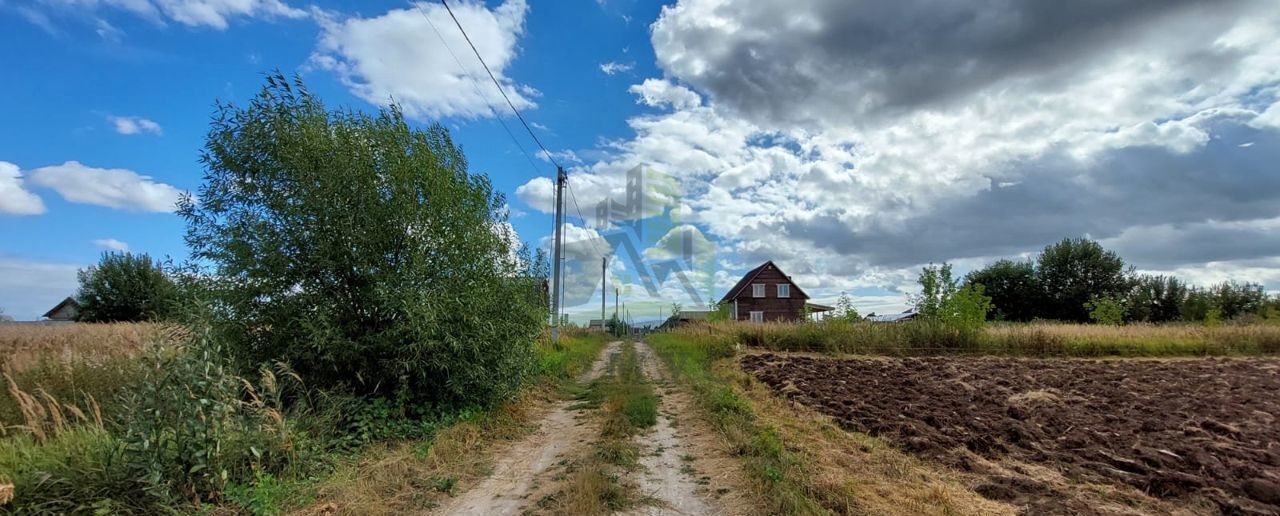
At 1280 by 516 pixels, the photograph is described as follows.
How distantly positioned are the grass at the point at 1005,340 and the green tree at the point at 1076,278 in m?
25.6

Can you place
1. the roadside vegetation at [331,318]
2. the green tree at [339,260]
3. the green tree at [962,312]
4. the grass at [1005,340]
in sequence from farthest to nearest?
the green tree at [962,312] < the grass at [1005,340] < the green tree at [339,260] < the roadside vegetation at [331,318]

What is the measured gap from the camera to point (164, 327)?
659cm

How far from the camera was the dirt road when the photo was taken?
4531 mm

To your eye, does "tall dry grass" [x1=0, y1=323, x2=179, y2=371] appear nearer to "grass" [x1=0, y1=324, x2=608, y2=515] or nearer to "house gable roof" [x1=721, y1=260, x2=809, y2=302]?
"grass" [x1=0, y1=324, x2=608, y2=515]

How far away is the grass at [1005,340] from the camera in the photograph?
71.7 ft

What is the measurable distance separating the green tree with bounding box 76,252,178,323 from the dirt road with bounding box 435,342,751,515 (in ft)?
92.0

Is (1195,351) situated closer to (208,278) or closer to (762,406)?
(762,406)

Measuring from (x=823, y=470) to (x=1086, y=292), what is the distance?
56.3m

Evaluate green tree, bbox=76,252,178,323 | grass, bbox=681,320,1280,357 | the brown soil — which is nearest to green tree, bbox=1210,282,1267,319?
grass, bbox=681,320,1280,357

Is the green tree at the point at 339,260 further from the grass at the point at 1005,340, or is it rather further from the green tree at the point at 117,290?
the green tree at the point at 117,290

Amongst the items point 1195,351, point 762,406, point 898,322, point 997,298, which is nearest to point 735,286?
point 997,298

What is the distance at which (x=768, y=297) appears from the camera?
48.7m

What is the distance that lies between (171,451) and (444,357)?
10.7 feet

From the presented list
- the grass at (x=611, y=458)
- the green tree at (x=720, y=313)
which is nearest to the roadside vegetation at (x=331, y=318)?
the grass at (x=611, y=458)
